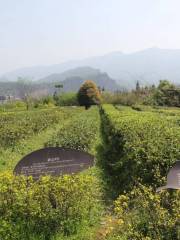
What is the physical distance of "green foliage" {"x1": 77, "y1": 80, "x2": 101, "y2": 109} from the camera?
57.9m

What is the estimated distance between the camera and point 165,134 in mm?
10484

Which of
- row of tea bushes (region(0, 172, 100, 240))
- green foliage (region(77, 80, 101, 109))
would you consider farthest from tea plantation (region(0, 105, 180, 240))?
green foliage (region(77, 80, 101, 109))

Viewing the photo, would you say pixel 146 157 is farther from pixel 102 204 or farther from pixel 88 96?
pixel 88 96

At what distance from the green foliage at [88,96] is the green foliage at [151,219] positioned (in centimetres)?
5124

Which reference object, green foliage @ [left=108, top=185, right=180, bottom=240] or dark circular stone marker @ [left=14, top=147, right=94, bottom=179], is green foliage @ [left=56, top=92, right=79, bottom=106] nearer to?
dark circular stone marker @ [left=14, top=147, right=94, bottom=179]

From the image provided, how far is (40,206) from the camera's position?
21.4 feet

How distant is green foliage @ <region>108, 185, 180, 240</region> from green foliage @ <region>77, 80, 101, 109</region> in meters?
51.2

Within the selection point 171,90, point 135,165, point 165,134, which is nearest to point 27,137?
point 165,134

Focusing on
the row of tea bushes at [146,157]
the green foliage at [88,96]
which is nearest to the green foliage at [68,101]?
the green foliage at [88,96]

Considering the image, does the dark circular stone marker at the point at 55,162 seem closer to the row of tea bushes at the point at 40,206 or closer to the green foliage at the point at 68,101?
the row of tea bushes at the point at 40,206

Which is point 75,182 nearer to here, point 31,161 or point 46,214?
point 46,214

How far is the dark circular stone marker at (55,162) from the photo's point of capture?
24.6 ft

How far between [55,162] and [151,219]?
2.45 meters

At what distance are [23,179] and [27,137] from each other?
38.8 ft
